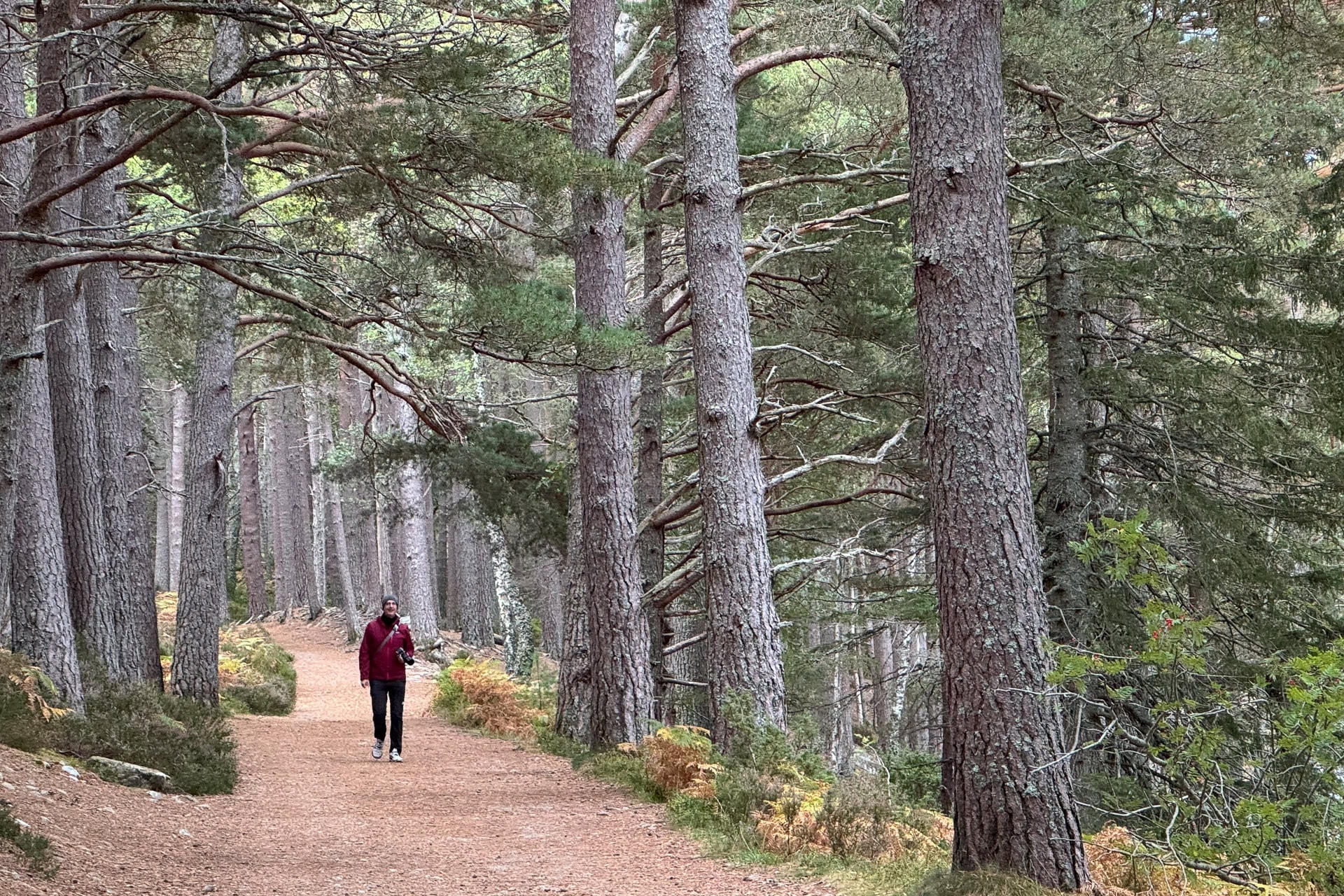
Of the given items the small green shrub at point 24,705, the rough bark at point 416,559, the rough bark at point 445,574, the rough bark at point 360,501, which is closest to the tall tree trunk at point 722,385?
the small green shrub at point 24,705

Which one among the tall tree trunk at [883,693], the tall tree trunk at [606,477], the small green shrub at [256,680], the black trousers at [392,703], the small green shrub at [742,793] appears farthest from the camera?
the tall tree trunk at [883,693]

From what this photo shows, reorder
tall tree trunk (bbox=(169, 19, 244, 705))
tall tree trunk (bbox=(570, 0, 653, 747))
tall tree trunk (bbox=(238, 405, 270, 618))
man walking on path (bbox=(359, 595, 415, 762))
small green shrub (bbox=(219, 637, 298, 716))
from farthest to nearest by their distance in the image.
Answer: tall tree trunk (bbox=(238, 405, 270, 618))
small green shrub (bbox=(219, 637, 298, 716))
tall tree trunk (bbox=(169, 19, 244, 705))
man walking on path (bbox=(359, 595, 415, 762))
tall tree trunk (bbox=(570, 0, 653, 747))

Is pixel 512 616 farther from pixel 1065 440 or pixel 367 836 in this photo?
pixel 367 836

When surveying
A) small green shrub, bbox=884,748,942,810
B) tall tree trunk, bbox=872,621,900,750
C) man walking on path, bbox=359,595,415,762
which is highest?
man walking on path, bbox=359,595,415,762

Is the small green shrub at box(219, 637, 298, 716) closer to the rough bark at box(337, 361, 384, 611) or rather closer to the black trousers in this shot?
the rough bark at box(337, 361, 384, 611)

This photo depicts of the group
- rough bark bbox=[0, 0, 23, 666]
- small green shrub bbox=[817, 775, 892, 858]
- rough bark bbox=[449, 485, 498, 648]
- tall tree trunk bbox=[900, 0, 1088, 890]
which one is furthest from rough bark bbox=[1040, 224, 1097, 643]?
rough bark bbox=[449, 485, 498, 648]

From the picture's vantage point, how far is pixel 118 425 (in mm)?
11797

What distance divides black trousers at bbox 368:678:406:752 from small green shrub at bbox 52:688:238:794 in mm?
1429

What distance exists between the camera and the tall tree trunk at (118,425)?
1134cm

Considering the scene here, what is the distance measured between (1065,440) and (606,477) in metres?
4.41

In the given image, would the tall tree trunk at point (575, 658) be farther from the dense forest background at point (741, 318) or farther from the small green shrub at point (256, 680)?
the small green shrub at point (256, 680)

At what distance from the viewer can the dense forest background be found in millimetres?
7008

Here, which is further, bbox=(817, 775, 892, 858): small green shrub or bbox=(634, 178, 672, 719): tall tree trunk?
bbox=(634, 178, 672, 719): tall tree trunk

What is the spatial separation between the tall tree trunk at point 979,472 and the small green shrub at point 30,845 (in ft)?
13.9
